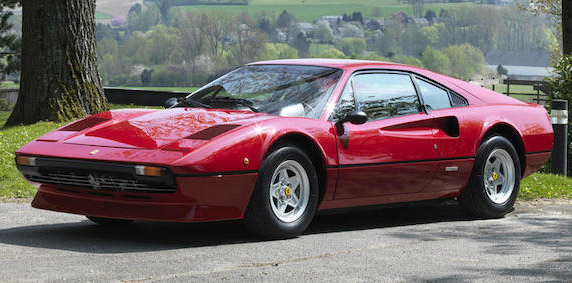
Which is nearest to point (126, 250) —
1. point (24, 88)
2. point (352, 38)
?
point (24, 88)

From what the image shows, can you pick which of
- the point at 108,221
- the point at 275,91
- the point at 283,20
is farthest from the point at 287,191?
the point at 283,20

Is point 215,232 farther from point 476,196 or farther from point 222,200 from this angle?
point 476,196

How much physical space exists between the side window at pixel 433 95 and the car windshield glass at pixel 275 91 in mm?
946

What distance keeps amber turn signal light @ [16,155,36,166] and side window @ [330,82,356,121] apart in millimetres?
2210

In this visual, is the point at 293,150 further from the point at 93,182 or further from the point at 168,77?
the point at 168,77

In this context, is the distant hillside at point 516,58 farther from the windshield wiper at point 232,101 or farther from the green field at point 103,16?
the windshield wiper at point 232,101

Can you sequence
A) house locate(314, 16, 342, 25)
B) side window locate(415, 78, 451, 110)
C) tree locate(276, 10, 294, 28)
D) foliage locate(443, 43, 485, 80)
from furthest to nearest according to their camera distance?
house locate(314, 16, 342, 25), tree locate(276, 10, 294, 28), foliage locate(443, 43, 485, 80), side window locate(415, 78, 451, 110)

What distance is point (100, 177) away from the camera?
5.89 metres

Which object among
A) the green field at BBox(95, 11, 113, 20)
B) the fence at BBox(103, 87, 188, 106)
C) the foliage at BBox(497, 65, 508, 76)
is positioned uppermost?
the fence at BBox(103, 87, 188, 106)

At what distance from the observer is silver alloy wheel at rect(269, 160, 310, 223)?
6227 mm

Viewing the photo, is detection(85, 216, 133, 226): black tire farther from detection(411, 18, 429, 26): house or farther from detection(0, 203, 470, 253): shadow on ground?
detection(411, 18, 429, 26): house

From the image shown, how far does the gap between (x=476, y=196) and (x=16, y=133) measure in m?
7.82

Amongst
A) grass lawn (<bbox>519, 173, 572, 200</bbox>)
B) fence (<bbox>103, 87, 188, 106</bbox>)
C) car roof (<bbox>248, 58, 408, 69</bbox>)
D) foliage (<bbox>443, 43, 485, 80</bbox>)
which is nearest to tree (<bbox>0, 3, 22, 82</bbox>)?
fence (<bbox>103, 87, 188, 106</bbox>)

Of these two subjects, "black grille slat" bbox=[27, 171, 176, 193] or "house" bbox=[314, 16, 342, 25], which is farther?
"house" bbox=[314, 16, 342, 25]
